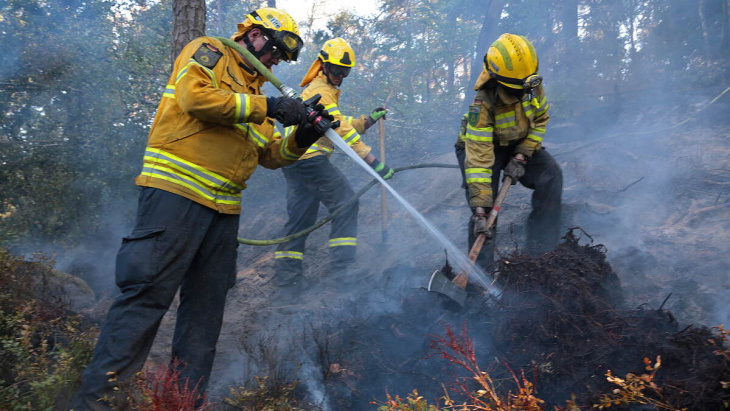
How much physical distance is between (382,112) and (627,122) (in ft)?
13.9

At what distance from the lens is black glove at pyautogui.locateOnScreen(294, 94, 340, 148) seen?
3.20 m

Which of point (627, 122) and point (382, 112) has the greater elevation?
point (382, 112)

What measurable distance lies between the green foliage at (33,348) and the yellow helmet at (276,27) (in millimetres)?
2291

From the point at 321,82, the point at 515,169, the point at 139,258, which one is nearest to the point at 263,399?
the point at 139,258

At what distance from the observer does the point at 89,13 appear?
718 cm

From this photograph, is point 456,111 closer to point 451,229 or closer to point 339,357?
point 451,229

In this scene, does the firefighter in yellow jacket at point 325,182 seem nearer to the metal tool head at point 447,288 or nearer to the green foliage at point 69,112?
the metal tool head at point 447,288

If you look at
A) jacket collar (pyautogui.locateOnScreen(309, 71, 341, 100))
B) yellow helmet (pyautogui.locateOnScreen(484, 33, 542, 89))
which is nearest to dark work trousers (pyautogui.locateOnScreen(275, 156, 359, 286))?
jacket collar (pyautogui.locateOnScreen(309, 71, 341, 100))

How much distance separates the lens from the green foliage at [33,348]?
2.66 metres

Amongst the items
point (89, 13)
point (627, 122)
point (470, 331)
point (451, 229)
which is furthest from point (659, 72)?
point (89, 13)

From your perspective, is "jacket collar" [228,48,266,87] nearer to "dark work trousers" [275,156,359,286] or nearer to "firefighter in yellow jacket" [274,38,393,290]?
"firefighter in yellow jacket" [274,38,393,290]

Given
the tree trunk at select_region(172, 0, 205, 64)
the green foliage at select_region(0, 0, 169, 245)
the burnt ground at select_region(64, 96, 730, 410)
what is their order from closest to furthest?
1. the burnt ground at select_region(64, 96, 730, 410)
2. the tree trunk at select_region(172, 0, 205, 64)
3. the green foliage at select_region(0, 0, 169, 245)

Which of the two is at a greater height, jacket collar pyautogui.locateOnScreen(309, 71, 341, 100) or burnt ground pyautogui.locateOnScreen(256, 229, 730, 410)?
jacket collar pyautogui.locateOnScreen(309, 71, 341, 100)

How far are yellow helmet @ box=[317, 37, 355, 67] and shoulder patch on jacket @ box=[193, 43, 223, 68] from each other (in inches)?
107
